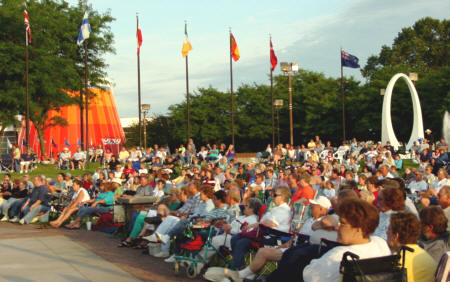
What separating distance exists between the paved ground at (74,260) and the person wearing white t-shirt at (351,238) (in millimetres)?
3680

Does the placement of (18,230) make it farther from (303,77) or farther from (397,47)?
(397,47)

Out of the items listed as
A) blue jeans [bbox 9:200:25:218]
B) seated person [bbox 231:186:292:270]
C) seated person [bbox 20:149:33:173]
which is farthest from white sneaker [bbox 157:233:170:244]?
seated person [bbox 20:149:33:173]

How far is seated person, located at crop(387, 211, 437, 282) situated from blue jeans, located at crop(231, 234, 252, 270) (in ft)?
9.66

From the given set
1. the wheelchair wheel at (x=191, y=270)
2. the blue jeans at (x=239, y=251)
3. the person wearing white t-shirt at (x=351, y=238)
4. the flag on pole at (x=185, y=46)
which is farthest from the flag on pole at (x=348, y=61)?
the person wearing white t-shirt at (x=351, y=238)

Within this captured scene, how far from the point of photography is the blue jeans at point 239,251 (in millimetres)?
7363

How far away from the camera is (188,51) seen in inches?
1396

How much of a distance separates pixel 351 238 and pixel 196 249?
4.01 m

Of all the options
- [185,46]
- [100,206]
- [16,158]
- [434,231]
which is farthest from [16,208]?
[185,46]

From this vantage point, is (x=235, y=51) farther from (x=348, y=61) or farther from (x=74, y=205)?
(x=74, y=205)

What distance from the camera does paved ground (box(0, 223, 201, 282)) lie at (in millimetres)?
8117

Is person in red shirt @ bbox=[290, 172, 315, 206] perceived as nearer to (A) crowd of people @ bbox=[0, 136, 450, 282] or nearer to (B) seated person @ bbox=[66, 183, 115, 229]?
(A) crowd of people @ bbox=[0, 136, 450, 282]

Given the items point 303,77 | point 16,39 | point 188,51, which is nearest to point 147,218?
point 188,51

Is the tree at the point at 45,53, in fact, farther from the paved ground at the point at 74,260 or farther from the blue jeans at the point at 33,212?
the paved ground at the point at 74,260

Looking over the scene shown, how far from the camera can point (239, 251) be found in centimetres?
743
